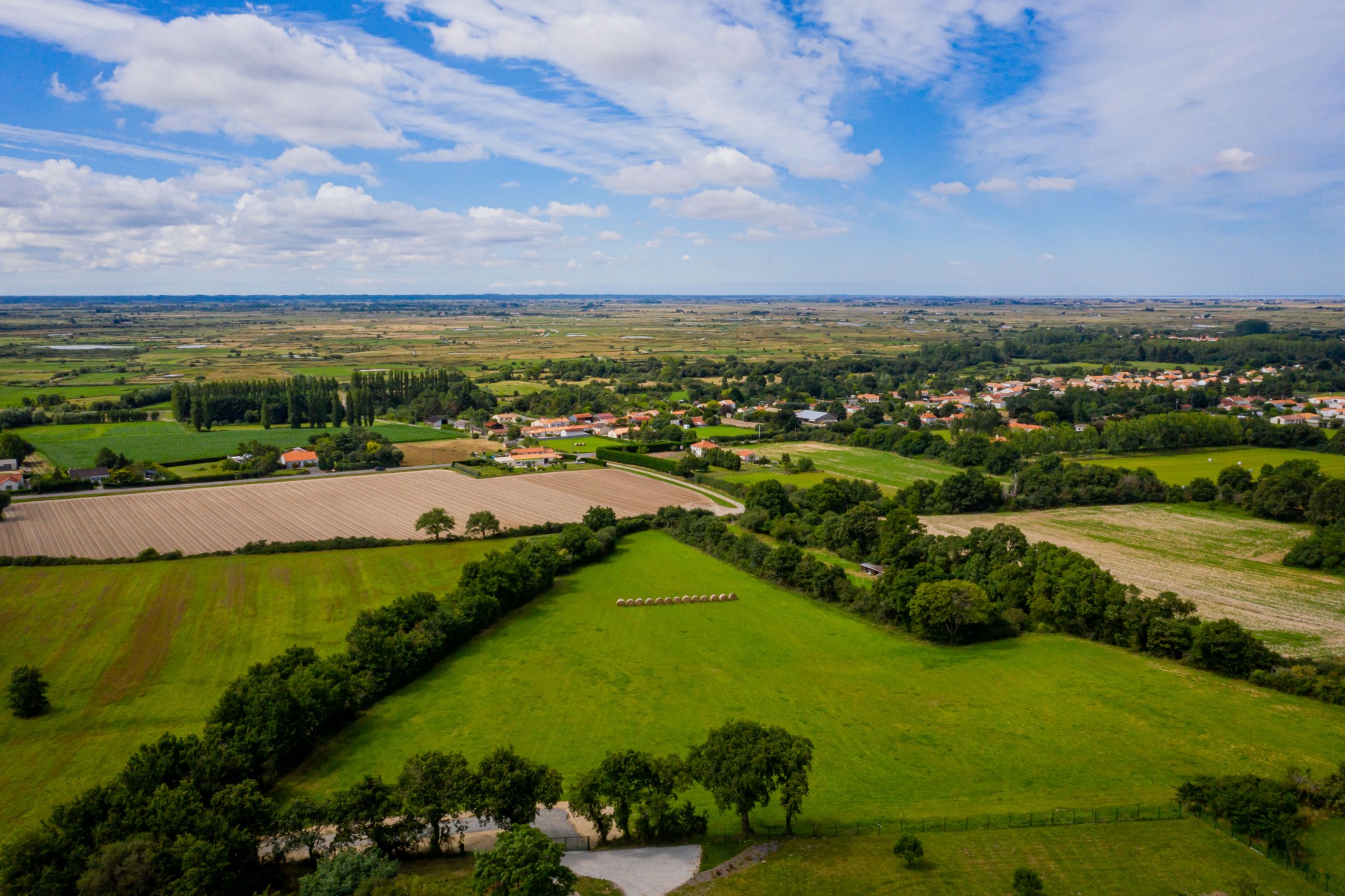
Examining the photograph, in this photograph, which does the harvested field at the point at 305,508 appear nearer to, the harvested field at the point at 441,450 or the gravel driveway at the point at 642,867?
the harvested field at the point at 441,450

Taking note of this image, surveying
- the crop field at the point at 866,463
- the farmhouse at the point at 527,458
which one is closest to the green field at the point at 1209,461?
the crop field at the point at 866,463

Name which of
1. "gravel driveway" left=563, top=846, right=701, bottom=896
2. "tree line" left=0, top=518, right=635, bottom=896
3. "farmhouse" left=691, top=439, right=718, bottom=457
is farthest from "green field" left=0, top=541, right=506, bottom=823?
"farmhouse" left=691, top=439, right=718, bottom=457

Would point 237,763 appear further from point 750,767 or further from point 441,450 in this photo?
point 441,450

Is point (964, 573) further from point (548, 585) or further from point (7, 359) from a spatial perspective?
point (7, 359)

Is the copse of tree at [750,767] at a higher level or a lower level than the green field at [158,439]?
higher

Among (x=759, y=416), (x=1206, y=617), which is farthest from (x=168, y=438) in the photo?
(x=1206, y=617)

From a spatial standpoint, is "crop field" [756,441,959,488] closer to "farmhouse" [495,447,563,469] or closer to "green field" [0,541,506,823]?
"farmhouse" [495,447,563,469]

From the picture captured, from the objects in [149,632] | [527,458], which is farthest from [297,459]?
[149,632]
